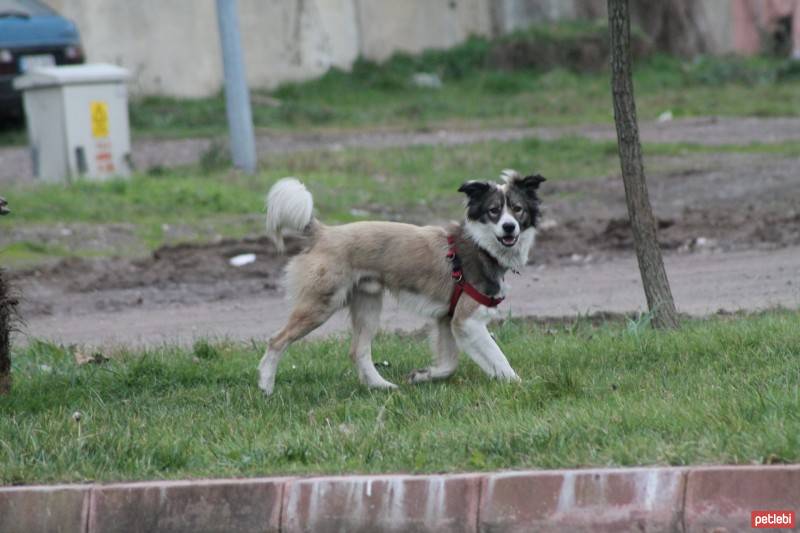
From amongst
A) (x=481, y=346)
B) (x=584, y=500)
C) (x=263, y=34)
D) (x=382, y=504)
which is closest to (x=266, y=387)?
(x=481, y=346)

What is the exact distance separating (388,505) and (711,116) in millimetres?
15962

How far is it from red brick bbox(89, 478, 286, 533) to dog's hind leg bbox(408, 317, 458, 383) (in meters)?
2.16

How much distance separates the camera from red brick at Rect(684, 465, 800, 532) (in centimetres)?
514

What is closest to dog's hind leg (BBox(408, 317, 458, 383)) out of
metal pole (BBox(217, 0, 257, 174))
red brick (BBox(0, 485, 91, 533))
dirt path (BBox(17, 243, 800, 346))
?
dirt path (BBox(17, 243, 800, 346))

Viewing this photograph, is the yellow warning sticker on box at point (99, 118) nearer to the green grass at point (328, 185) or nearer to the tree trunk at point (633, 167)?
the green grass at point (328, 185)

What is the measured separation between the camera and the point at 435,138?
1952 cm

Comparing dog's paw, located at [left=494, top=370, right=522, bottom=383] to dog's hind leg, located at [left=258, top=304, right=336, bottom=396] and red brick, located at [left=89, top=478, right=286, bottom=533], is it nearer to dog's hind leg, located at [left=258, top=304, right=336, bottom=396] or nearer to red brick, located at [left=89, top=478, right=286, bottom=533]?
dog's hind leg, located at [left=258, top=304, right=336, bottom=396]

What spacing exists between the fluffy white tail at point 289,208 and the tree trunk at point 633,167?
2.06 meters

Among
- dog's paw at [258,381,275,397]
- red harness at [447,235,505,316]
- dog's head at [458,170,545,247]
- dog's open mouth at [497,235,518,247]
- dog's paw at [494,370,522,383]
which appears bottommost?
dog's paw at [258,381,275,397]

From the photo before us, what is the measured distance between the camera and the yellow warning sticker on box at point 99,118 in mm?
15883

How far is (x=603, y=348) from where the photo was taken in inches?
308

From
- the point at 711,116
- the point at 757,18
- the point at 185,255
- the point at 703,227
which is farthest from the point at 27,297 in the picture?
the point at 757,18

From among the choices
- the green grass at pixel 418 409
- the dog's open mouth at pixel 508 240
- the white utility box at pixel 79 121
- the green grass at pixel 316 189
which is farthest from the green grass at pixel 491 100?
the dog's open mouth at pixel 508 240

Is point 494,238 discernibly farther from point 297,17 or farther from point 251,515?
point 297,17
